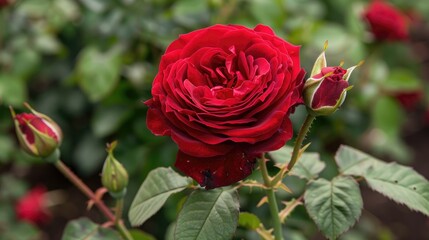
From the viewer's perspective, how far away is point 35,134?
0.85 m

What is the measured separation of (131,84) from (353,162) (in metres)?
0.92

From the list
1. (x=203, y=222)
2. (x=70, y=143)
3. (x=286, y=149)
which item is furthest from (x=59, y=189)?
(x=203, y=222)

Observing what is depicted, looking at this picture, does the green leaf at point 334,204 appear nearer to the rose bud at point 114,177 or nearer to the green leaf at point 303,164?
the green leaf at point 303,164

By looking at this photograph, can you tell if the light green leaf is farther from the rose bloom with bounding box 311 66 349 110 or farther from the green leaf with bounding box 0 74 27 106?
the rose bloom with bounding box 311 66 349 110

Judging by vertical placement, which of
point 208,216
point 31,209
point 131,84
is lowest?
point 31,209

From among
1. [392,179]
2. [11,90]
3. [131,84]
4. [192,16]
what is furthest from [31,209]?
[392,179]

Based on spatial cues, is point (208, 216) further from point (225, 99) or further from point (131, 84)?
point (131, 84)

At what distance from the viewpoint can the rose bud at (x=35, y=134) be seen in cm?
85

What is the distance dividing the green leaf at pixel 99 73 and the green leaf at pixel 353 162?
0.83 metres

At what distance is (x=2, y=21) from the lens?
1.84 m

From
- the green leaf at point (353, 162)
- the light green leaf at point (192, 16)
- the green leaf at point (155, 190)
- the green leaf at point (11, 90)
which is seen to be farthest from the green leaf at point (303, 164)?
the green leaf at point (11, 90)

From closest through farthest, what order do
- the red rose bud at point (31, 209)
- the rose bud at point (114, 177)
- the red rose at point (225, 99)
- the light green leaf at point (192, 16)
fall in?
the red rose at point (225, 99) < the rose bud at point (114, 177) < the light green leaf at point (192, 16) < the red rose bud at point (31, 209)

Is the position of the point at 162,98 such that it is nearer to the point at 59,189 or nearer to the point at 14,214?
the point at 14,214

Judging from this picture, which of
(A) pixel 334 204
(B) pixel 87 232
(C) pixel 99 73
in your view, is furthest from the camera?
(C) pixel 99 73
